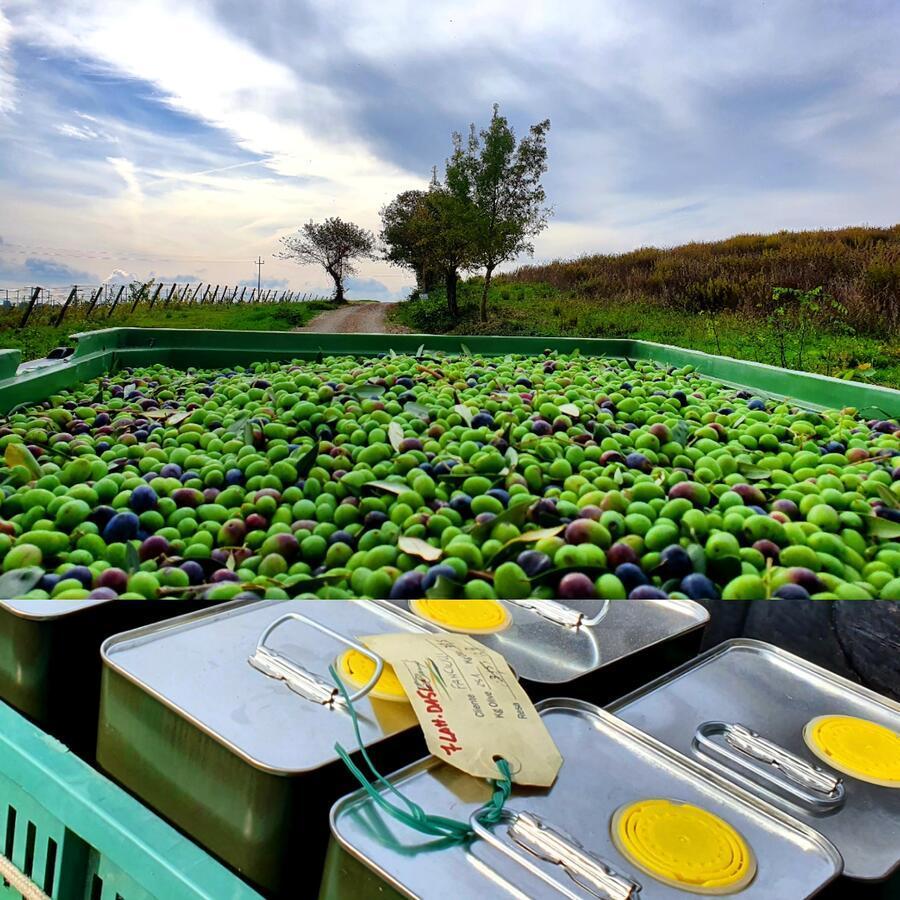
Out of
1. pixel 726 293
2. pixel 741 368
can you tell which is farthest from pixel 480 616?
pixel 726 293

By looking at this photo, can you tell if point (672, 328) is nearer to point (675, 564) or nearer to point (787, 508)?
point (787, 508)

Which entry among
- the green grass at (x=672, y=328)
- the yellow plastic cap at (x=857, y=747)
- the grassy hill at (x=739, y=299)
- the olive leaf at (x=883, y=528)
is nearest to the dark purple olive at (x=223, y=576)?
the yellow plastic cap at (x=857, y=747)

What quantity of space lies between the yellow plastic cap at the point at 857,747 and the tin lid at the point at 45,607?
671mm

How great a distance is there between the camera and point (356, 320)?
3.48 metres

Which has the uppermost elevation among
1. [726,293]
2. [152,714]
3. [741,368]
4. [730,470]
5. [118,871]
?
[726,293]

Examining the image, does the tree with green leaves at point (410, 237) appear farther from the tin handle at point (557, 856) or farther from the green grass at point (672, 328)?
the tin handle at point (557, 856)

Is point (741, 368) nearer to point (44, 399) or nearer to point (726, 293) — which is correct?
point (44, 399)

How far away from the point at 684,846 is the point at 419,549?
41cm

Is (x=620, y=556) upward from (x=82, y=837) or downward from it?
upward

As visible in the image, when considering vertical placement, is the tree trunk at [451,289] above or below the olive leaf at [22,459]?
above

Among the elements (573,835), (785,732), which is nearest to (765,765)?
(785,732)

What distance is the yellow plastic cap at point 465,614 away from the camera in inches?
30.8

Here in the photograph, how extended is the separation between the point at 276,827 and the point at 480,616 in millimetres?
296

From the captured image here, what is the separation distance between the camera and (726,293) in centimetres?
566
